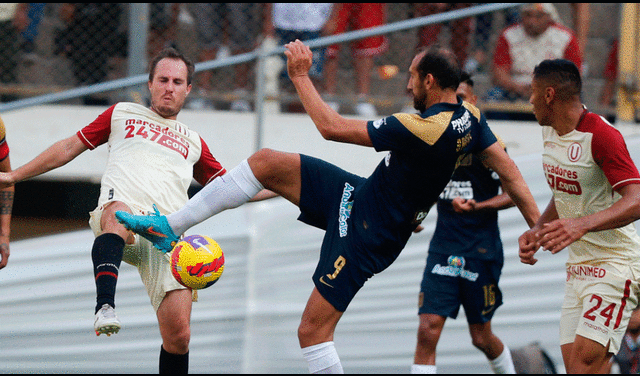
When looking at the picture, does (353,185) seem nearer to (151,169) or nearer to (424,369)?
(151,169)

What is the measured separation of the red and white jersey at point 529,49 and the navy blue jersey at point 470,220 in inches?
79.6

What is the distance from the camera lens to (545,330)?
7.50 meters

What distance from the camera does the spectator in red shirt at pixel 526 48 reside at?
287 inches

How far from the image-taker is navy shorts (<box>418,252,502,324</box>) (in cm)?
564

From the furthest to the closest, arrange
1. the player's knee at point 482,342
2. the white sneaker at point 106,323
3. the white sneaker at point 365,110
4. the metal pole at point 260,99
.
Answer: the white sneaker at point 365,110 → the metal pole at point 260,99 → the player's knee at point 482,342 → the white sneaker at point 106,323

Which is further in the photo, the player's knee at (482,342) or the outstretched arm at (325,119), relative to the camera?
the player's knee at (482,342)

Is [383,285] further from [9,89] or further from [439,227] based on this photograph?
[9,89]

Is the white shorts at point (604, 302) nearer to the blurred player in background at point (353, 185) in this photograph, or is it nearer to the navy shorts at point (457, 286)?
the blurred player in background at point (353, 185)

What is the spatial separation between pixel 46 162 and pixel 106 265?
697mm

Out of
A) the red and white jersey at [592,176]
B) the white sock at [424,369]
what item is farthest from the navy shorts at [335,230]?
the white sock at [424,369]

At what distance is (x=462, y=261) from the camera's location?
5691mm

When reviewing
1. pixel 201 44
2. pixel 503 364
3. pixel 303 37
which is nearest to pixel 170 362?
pixel 503 364

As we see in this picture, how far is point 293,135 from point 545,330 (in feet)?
10.2

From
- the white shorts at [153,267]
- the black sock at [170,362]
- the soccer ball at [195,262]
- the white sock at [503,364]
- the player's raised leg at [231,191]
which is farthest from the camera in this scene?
the white sock at [503,364]
